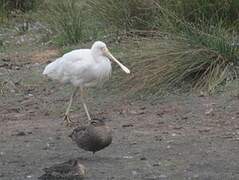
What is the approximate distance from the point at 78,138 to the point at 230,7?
5077mm

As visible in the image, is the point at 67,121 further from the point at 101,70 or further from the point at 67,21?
the point at 67,21

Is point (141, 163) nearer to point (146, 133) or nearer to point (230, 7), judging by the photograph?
point (146, 133)

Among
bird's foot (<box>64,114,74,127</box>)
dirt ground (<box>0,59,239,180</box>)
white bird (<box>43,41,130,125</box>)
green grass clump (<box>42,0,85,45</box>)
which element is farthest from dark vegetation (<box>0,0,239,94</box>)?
bird's foot (<box>64,114,74,127</box>)

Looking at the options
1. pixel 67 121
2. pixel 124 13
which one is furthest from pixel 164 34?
pixel 67 121

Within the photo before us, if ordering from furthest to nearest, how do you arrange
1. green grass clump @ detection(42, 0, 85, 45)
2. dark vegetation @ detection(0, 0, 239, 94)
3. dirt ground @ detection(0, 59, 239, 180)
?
green grass clump @ detection(42, 0, 85, 45)
dark vegetation @ detection(0, 0, 239, 94)
dirt ground @ detection(0, 59, 239, 180)

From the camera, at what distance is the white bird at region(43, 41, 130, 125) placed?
399 inches

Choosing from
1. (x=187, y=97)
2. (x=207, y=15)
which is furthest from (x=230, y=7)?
(x=187, y=97)

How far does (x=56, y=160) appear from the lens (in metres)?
8.40

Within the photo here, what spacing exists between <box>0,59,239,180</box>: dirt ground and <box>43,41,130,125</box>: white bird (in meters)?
0.51

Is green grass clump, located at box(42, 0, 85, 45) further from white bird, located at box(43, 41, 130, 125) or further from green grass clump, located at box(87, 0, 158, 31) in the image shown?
white bird, located at box(43, 41, 130, 125)

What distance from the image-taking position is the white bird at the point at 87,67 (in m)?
10.1

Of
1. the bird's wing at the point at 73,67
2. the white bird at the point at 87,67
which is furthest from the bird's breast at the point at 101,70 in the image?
the bird's wing at the point at 73,67

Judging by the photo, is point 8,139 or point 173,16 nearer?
point 8,139

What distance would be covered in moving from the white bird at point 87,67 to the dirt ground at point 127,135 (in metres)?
0.51
